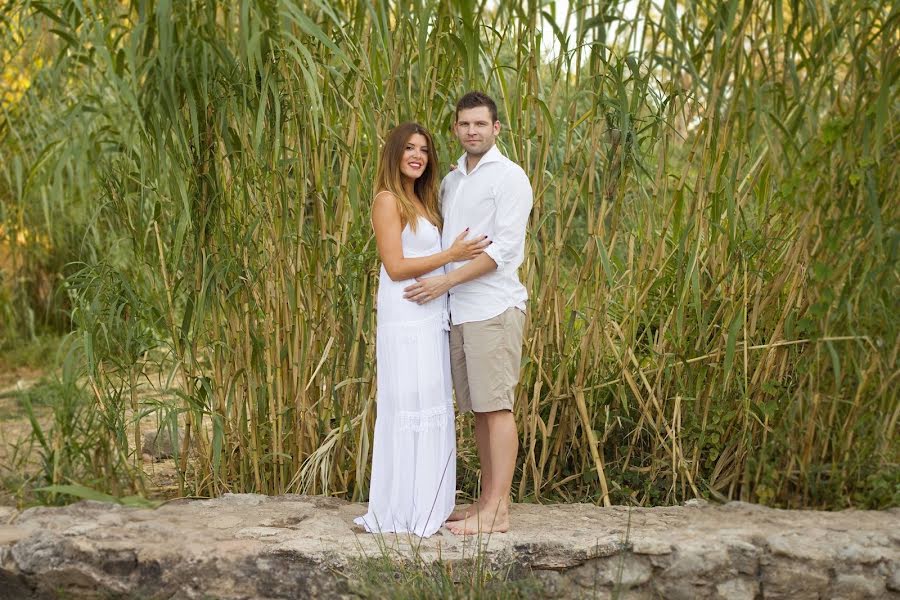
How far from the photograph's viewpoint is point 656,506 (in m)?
2.98

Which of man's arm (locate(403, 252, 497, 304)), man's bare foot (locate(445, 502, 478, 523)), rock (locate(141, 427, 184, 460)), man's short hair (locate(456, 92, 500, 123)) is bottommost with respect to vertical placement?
rock (locate(141, 427, 184, 460))

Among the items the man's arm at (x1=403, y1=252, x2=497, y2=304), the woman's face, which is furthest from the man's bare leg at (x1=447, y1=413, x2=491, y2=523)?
→ the woman's face

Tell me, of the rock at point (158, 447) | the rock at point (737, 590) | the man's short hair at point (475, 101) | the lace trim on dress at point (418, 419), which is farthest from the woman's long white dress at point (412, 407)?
the rock at point (158, 447)

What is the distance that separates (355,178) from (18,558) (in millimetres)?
1353

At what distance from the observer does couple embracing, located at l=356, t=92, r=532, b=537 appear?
2670 millimetres

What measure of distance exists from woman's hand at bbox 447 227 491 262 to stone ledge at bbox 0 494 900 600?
2.39 feet

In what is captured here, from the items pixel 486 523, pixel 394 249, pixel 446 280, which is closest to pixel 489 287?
pixel 446 280

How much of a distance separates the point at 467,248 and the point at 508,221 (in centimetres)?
13

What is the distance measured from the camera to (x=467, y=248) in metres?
2.65

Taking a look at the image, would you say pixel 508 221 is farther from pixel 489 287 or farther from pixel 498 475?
pixel 498 475

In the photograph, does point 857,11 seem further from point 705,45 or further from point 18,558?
point 18,558

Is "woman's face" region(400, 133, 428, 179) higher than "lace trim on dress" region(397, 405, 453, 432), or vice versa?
"woman's face" region(400, 133, 428, 179)

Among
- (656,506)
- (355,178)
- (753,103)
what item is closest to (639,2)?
(753,103)

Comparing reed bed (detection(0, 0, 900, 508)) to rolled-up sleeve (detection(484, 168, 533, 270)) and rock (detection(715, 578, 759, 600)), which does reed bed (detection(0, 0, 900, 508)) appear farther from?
rock (detection(715, 578, 759, 600))
